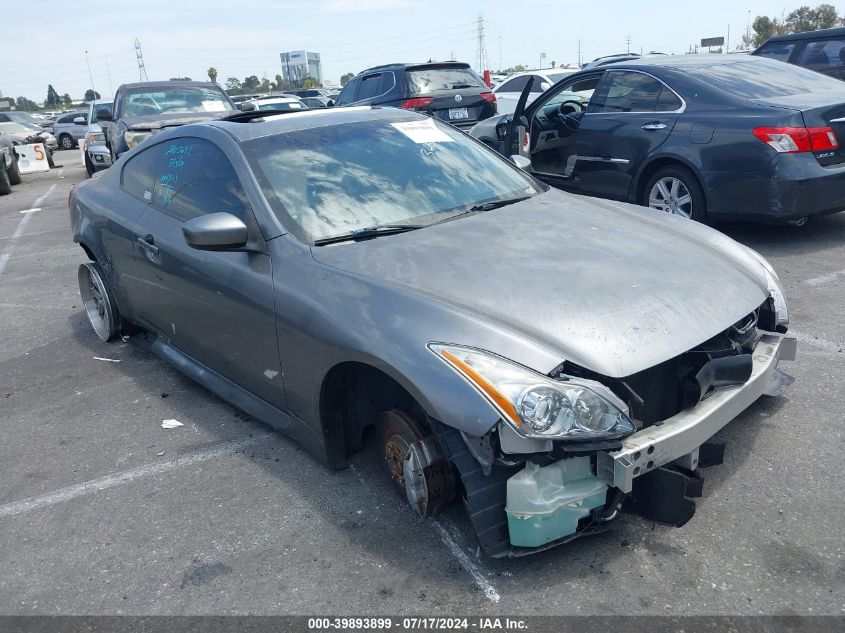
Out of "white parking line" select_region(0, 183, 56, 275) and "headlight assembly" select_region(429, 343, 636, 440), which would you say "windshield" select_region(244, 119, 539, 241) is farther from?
"white parking line" select_region(0, 183, 56, 275)

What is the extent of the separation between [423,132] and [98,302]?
288 cm

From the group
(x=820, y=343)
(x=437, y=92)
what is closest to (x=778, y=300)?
(x=820, y=343)

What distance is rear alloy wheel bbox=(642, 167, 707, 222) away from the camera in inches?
249

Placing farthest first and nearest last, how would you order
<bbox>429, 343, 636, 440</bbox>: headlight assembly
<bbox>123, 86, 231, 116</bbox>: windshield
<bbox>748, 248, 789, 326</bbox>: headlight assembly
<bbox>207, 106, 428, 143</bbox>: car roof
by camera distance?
<bbox>123, 86, 231, 116</bbox>: windshield
<bbox>207, 106, 428, 143</bbox>: car roof
<bbox>748, 248, 789, 326</bbox>: headlight assembly
<bbox>429, 343, 636, 440</bbox>: headlight assembly

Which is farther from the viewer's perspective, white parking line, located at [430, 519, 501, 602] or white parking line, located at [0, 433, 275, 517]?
white parking line, located at [0, 433, 275, 517]

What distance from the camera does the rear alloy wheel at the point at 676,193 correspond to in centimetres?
634

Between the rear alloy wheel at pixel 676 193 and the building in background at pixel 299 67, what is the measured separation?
288 feet

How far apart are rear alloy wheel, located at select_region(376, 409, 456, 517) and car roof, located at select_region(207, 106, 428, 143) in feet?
5.66

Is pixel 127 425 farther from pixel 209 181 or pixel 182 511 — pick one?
pixel 209 181

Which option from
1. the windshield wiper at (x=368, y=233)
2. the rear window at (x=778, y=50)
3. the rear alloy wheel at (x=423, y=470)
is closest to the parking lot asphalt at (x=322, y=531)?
the rear alloy wheel at (x=423, y=470)

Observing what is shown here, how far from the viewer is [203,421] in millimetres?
4035

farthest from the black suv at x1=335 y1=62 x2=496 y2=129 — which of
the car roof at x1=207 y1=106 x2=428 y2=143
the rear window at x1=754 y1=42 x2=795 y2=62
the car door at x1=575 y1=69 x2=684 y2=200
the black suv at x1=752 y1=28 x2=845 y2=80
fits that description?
the car roof at x1=207 y1=106 x2=428 y2=143

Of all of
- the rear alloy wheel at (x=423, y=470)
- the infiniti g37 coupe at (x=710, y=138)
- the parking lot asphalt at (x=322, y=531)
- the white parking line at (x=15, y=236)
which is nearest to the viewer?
the parking lot asphalt at (x=322, y=531)

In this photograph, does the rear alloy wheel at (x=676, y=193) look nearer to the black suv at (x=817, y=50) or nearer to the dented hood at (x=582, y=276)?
the dented hood at (x=582, y=276)
